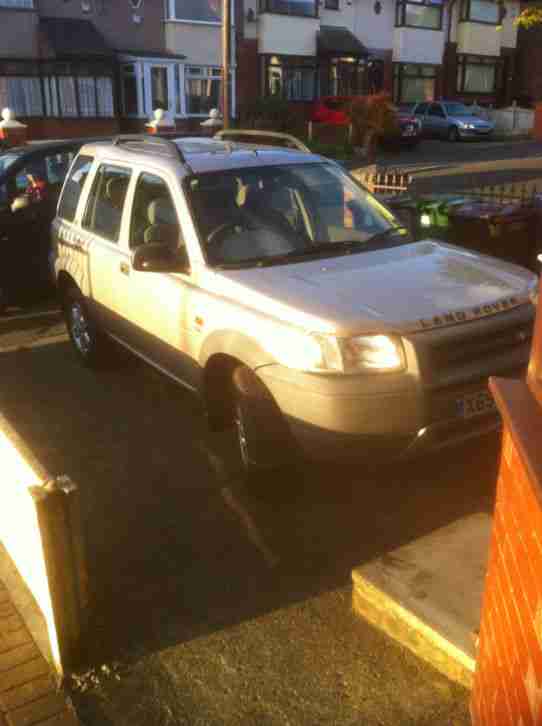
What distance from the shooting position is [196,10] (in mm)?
31547

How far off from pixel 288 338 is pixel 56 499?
157cm

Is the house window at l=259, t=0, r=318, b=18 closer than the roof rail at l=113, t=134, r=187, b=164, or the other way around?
the roof rail at l=113, t=134, r=187, b=164

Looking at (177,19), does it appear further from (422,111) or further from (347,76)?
(422,111)

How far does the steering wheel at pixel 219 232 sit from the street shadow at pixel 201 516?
1.45 metres

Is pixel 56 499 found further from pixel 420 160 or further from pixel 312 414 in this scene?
pixel 420 160

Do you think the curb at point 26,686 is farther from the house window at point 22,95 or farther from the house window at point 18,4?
the house window at point 18,4

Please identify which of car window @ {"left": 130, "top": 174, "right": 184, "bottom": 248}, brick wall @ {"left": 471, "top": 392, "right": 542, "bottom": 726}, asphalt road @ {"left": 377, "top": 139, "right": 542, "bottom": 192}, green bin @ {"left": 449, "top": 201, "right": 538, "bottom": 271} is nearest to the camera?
brick wall @ {"left": 471, "top": 392, "right": 542, "bottom": 726}

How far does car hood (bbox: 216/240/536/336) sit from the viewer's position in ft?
12.7

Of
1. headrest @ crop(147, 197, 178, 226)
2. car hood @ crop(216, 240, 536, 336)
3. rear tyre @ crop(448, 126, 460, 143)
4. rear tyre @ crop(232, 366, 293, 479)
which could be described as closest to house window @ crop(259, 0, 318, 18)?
rear tyre @ crop(448, 126, 460, 143)

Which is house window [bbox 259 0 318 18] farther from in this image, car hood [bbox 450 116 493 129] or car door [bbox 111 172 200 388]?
car door [bbox 111 172 200 388]

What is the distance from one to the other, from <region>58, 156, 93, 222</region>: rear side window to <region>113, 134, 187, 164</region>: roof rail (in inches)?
13.3

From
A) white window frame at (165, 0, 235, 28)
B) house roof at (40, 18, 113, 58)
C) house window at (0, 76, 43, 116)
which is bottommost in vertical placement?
house window at (0, 76, 43, 116)

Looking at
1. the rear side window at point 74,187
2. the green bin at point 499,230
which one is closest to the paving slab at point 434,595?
the rear side window at point 74,187

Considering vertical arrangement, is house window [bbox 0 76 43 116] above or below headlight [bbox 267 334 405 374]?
above
